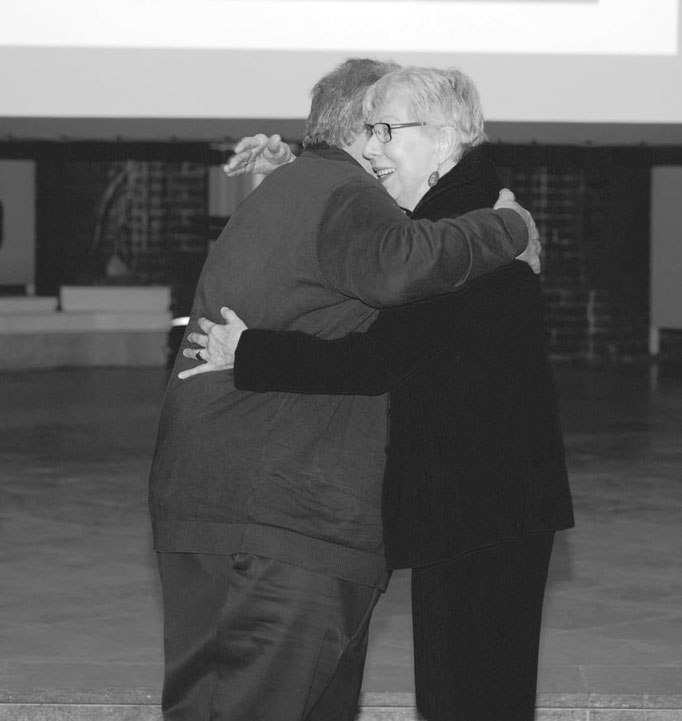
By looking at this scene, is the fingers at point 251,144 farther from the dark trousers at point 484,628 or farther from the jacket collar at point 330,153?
the dark trousers at point 484,628

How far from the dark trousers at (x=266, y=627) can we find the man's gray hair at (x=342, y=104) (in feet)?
2.29

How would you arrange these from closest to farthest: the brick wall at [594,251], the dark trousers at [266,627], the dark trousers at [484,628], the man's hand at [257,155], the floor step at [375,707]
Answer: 1. the dark trousers at [266,627]
2. the dark trousers at [484,628]
3. the man's hand at [257,155]
4. the floor step at [375,707]
5. the brick wall at [594,251]

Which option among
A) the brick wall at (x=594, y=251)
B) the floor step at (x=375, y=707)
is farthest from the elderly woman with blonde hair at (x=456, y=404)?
the brick wall at (x=594, y=251)

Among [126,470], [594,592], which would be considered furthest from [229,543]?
[126,470]

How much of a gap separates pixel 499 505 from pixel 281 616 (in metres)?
0.39

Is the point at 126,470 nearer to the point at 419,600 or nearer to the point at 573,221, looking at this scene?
the point at 419,600

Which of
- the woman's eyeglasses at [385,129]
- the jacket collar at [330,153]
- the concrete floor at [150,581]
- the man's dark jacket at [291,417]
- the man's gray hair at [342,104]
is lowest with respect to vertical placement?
the concrete floor at [150,581]

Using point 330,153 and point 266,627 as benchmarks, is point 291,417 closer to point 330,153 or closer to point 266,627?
point 266,627

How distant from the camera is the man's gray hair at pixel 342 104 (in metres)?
2.57

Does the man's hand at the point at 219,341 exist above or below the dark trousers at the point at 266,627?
above

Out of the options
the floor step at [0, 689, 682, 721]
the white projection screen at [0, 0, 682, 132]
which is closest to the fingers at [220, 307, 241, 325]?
the floor step at [0, 689, 682, 721]

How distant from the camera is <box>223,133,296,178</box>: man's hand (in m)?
3.01

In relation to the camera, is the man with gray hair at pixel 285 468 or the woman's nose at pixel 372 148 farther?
the woman's nose at pixel 372 148

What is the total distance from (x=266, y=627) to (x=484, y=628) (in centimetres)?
36
